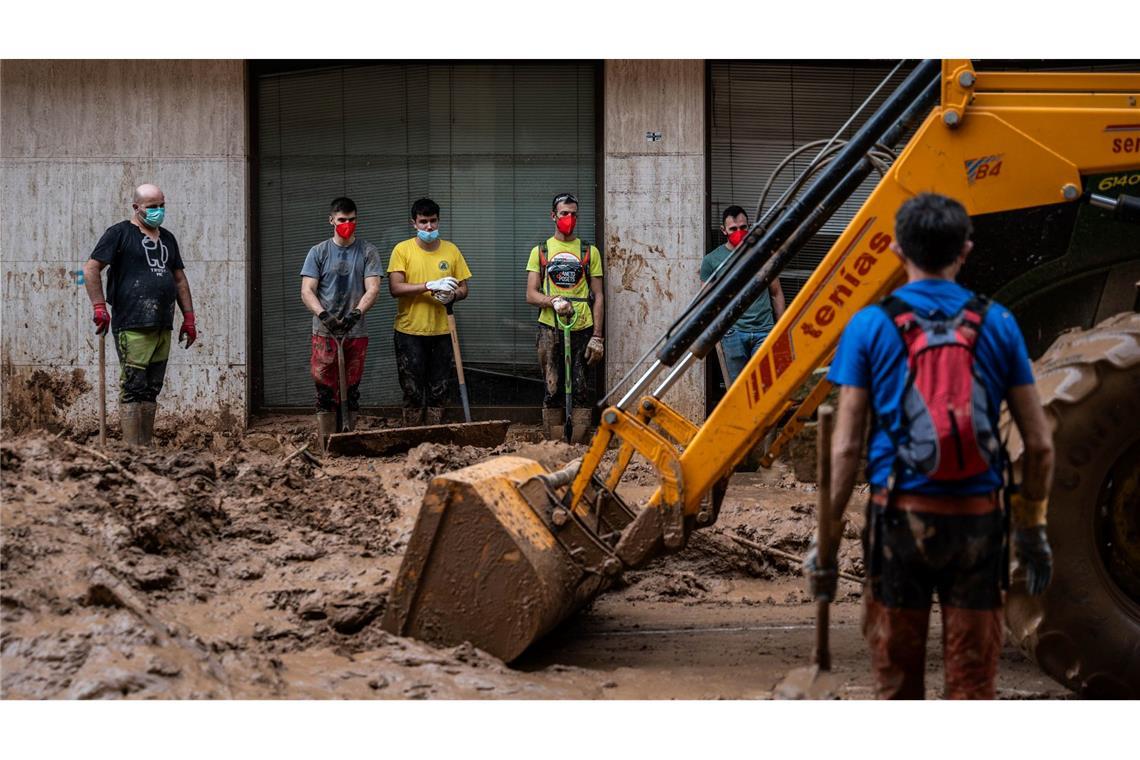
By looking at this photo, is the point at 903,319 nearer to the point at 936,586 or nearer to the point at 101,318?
the point at 936,586

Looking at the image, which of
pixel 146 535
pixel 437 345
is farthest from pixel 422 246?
pixel 146 535

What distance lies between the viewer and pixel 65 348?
1135 centimetres

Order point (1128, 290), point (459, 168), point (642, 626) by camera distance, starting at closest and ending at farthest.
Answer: point (1128, 290) < point (642, 626) < point (459, 168)

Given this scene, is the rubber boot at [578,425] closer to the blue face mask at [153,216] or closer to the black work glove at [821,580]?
the blue face mask at [153,216]

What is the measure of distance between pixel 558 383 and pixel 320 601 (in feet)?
15.8

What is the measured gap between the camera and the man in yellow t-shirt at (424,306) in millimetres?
10586

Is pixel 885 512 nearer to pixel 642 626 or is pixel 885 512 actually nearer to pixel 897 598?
pixel 897 598

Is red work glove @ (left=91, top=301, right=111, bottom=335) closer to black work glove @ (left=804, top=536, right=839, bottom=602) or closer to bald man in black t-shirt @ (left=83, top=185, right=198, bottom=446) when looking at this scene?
bald man in black t-shirt @ (left=83, top=185, right=198, bottom=446)

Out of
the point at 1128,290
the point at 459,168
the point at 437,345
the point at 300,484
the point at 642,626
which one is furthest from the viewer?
the point at 459,168

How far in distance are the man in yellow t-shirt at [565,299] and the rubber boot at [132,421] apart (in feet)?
10.5

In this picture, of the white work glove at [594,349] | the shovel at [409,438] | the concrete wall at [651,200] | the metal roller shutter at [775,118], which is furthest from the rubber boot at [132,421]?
the metal roller shutter at [775,118]

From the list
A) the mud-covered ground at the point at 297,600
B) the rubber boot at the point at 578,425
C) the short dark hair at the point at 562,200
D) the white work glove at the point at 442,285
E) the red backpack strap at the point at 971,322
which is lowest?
the mud-covered ground at the point at 297,600

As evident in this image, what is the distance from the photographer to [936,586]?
4148mm

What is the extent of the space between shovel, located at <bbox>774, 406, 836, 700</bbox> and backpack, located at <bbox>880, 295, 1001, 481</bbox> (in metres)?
0.25
